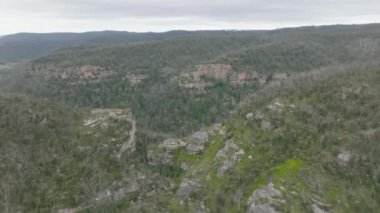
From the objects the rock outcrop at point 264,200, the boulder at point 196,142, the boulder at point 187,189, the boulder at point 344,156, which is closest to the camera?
the rock outcrop at point 264,200

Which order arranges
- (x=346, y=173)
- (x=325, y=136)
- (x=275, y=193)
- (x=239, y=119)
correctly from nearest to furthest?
(x=275, y=193), (x=346, y=173), (x=325, y=136), (x=239, y=119)

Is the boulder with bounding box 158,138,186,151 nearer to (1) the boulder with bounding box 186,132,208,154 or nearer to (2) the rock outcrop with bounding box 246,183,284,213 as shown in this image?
(1) the boulder with bounding box 186,132,208,154

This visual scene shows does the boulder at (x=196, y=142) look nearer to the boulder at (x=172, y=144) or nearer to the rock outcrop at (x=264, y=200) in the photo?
the boulder at (x=172, y=144)

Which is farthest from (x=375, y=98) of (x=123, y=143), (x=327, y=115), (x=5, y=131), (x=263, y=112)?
(x=5, y=131)

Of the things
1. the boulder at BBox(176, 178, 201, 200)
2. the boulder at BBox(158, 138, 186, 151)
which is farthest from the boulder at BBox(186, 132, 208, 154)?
the boulder at BBox(176, 178, 201, 200)

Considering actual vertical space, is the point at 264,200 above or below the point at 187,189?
above

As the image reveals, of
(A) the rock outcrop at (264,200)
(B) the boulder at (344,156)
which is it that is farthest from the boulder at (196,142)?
(B) the boulder at (344,156)

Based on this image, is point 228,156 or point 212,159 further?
point 212,159

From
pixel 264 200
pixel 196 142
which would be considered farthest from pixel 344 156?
pixel 196 142

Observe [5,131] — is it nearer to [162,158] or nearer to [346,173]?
[162,158]

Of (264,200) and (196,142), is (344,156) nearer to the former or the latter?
(264,200)

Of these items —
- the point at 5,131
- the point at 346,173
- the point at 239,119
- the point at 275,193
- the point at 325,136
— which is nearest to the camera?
the point at 275,193
